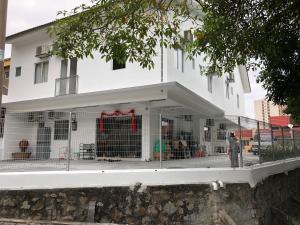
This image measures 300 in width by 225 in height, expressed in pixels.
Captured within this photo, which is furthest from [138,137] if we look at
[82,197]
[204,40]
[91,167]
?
[204,40]

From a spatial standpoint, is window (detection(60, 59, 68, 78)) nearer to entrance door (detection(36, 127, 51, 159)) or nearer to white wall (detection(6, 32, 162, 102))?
white wall (detection(6, 32, 162, 102))

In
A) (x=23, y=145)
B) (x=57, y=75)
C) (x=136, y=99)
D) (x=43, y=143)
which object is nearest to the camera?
(x=23, y=145)

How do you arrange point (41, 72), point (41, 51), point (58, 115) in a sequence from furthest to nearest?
point (41, 72)
point (41, 51)
point (58, 115)

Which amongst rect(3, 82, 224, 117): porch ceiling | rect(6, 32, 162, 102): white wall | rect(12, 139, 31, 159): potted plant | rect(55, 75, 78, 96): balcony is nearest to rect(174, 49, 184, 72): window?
rect(6, 32, 162, 102): white wall

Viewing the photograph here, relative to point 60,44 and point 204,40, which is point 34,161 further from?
point 204,40

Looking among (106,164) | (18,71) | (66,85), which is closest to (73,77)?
(66,85)

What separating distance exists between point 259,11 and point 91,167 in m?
5.86

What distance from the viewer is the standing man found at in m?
8.35

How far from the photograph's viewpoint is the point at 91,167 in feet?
27.8

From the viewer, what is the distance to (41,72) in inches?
729

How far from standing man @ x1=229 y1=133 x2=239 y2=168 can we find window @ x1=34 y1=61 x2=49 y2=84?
1269 centimetres

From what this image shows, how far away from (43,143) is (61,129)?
Answer: 2.39 feet

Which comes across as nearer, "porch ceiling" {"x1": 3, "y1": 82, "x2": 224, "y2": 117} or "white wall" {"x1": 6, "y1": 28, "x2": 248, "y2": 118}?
"porch ceiling" {"x1": 3, "y1": 82, "x2": 224, "y2": 117}

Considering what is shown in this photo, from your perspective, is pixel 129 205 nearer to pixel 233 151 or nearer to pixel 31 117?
pixel 233 151
